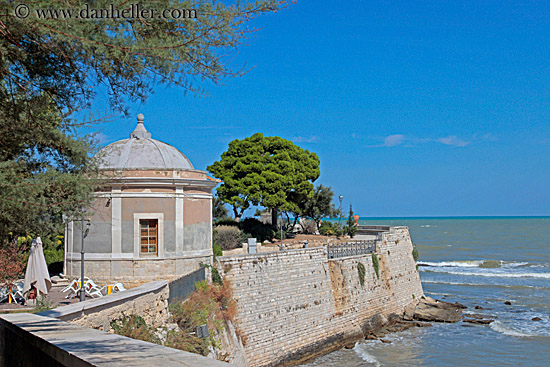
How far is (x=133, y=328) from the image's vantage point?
9969 millimetres

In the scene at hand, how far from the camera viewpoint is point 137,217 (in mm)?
16578

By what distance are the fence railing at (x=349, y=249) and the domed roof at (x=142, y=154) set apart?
27.5 ft

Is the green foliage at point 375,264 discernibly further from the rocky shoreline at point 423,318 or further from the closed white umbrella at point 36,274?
the closed white umbrella at point 36,274

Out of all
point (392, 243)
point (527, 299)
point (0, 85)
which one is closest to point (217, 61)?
point (0, 85)

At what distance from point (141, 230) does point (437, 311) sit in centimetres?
1828

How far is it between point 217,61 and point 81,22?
174 cm

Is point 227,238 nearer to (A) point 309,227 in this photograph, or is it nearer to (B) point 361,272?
(B) point 361,272

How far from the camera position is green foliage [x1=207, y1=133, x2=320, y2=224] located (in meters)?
34.7

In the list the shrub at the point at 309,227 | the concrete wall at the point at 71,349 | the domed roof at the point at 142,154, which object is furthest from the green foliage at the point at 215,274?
the shrub at the point at 309,227

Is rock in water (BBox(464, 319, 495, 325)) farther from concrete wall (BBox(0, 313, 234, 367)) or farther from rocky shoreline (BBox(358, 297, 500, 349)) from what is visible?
concrete wall (BBox(0, 313, 234, 367))

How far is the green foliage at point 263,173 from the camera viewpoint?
34.7 m

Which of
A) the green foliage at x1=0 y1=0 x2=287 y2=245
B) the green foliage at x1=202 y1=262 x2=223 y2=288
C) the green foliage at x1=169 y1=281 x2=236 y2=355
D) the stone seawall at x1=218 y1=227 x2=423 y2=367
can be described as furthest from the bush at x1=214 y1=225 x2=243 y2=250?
the green foliage at x1=0 y1=0 x2=287 y2=245

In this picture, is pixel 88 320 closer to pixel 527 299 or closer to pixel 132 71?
pixel 132 71

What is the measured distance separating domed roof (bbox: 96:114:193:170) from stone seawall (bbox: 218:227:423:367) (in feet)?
13.0
